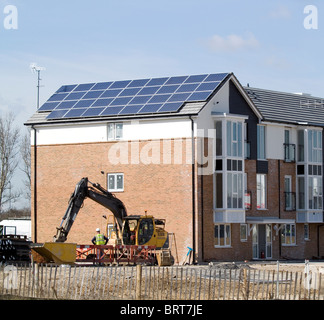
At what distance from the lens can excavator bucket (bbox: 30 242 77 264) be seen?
131 feet

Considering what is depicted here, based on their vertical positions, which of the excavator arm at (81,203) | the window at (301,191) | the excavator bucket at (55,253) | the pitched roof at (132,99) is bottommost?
the excavator bucket at (55,253)

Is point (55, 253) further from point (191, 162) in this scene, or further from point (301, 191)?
point (301, 191)

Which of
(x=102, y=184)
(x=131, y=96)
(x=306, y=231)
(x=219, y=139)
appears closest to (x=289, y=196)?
(x=306, y=231)

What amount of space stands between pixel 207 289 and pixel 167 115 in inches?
852

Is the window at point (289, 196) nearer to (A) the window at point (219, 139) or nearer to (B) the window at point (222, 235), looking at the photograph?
(B) the window at point (222, 235)

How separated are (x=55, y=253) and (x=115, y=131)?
40.6 feet

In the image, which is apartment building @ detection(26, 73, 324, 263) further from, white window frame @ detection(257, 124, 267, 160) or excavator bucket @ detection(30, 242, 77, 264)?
excavator bucket @ detection(30, 242, 77, 264)

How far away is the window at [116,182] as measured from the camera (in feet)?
166

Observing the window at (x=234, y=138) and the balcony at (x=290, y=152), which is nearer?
the window at (x=234, y=138)

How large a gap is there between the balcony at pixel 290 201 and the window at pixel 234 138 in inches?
267

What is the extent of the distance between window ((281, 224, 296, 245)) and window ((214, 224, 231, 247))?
606 centimetres

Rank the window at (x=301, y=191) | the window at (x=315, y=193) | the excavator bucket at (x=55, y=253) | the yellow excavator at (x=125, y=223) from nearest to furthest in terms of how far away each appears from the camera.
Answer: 1. the excavator bucket at (x=55, y=253)
2. the yellow excavator at (x=125, y=223)
3. the window at (x=301, y=191)
4. the window at (x=315, y=193)

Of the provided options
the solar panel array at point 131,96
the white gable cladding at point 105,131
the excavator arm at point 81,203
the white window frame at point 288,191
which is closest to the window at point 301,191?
the white window frame at point 288,191

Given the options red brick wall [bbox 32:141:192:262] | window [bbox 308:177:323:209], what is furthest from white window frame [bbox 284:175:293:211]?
red brick wall [bbox 32:141:192:262]
